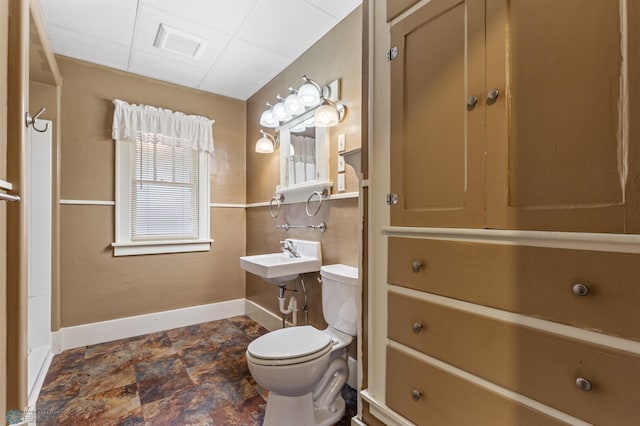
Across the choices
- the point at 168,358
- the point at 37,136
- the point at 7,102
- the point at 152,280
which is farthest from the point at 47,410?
the point at 37,136

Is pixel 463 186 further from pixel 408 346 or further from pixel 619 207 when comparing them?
pixel 408 346

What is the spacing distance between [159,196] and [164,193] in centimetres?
5

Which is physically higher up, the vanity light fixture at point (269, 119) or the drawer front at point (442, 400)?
the vanity light fixture at point (269, 119)

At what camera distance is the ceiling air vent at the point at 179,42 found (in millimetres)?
2162

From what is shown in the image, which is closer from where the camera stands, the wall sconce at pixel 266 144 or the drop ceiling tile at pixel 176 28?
the drop ceiling tile at pixel 176 28

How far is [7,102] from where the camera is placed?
1.21 metres

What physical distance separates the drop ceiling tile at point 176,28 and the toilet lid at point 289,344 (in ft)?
6.96

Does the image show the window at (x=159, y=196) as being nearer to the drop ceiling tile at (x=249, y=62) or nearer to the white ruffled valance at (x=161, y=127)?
the white ruffled valance at (x=161, y=127)

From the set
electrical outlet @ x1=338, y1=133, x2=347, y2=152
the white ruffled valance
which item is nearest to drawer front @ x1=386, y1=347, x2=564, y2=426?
electrical outlet @ x1=338, y1=133, x2=347, y2=152

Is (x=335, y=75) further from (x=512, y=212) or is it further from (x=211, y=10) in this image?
(x=512, y=212)

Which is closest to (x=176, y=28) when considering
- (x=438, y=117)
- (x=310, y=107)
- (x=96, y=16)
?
(x=96, y=16)

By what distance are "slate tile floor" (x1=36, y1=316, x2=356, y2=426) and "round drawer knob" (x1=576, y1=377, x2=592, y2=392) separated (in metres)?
1.24

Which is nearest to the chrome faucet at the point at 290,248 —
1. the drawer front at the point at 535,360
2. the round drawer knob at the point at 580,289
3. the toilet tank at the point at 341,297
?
the toilet tank at the point at 341,297

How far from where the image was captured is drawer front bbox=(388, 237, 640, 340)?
664 mm
